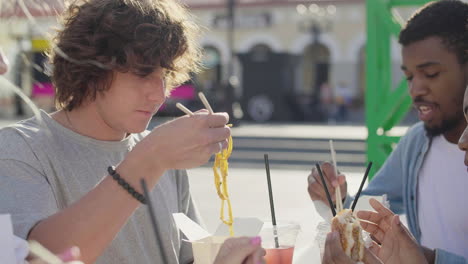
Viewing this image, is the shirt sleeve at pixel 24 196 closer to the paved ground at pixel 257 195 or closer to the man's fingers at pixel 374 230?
the man's fingers at pixel 374 230

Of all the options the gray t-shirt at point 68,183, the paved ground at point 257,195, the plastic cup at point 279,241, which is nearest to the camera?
the gray t-shirt at point 68,183

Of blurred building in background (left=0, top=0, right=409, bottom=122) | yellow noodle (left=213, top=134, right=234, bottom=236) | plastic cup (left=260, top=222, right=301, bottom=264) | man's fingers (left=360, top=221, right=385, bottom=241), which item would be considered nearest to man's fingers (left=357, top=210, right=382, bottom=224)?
man's fingers (left=360, top=221, right=385, bottom=241)

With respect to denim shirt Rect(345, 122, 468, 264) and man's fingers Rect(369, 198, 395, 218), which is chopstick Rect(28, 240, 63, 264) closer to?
man's fingers Rect(369, 198, 395, 218)

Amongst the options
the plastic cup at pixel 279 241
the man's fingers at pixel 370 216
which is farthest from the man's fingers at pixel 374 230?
the plastic cup at pixel 279 241

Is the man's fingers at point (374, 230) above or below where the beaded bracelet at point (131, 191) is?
below

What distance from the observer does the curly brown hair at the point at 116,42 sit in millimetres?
1604

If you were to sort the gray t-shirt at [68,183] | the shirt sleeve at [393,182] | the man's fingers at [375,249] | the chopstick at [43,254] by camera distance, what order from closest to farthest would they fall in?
the chopstick at [43,254] → the gray t-shirt at [68,183] → the man's fingers at [375,249] → the shirt sleeve at [393,182]

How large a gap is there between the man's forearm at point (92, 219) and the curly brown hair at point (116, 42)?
0.35 m

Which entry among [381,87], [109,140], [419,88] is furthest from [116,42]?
[381,87]

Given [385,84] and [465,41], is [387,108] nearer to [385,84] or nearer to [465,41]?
[385,84]

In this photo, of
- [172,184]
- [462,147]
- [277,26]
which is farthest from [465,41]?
[277,26]

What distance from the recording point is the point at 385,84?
13.3 ft

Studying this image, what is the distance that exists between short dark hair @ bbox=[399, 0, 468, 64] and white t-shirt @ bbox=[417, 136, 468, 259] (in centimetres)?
34

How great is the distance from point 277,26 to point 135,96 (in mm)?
21875
